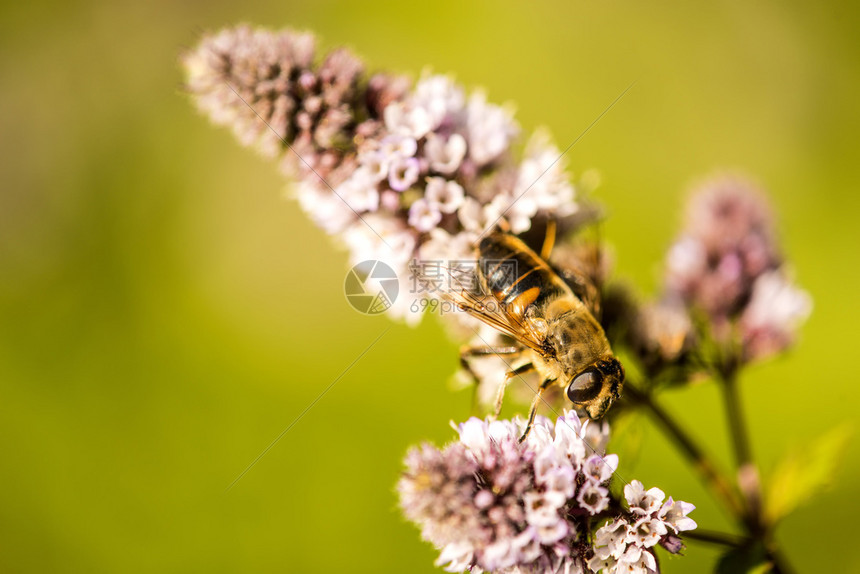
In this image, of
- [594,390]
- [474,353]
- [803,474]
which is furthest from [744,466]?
[474,353]

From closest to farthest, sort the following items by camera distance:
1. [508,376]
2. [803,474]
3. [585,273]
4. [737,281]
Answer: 1. [508,376]
2. [803,474]
3. [585,273]
4. [737,281]

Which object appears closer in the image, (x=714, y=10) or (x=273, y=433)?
(x=273, y=433)

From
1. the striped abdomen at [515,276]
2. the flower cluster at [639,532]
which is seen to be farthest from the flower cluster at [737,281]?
the flower cluster at [639,532]

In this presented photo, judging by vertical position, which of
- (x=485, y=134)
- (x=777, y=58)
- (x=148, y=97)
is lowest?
(x=485, y=134)

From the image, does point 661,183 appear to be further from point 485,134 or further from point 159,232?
point 159,232

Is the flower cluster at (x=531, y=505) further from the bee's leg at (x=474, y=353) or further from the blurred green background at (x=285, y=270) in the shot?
the blurred green background at (x=285, y=270)

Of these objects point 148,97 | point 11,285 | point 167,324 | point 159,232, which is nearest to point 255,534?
point 167,324

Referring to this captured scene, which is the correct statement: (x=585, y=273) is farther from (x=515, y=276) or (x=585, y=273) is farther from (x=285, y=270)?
(x=285, y=270)
